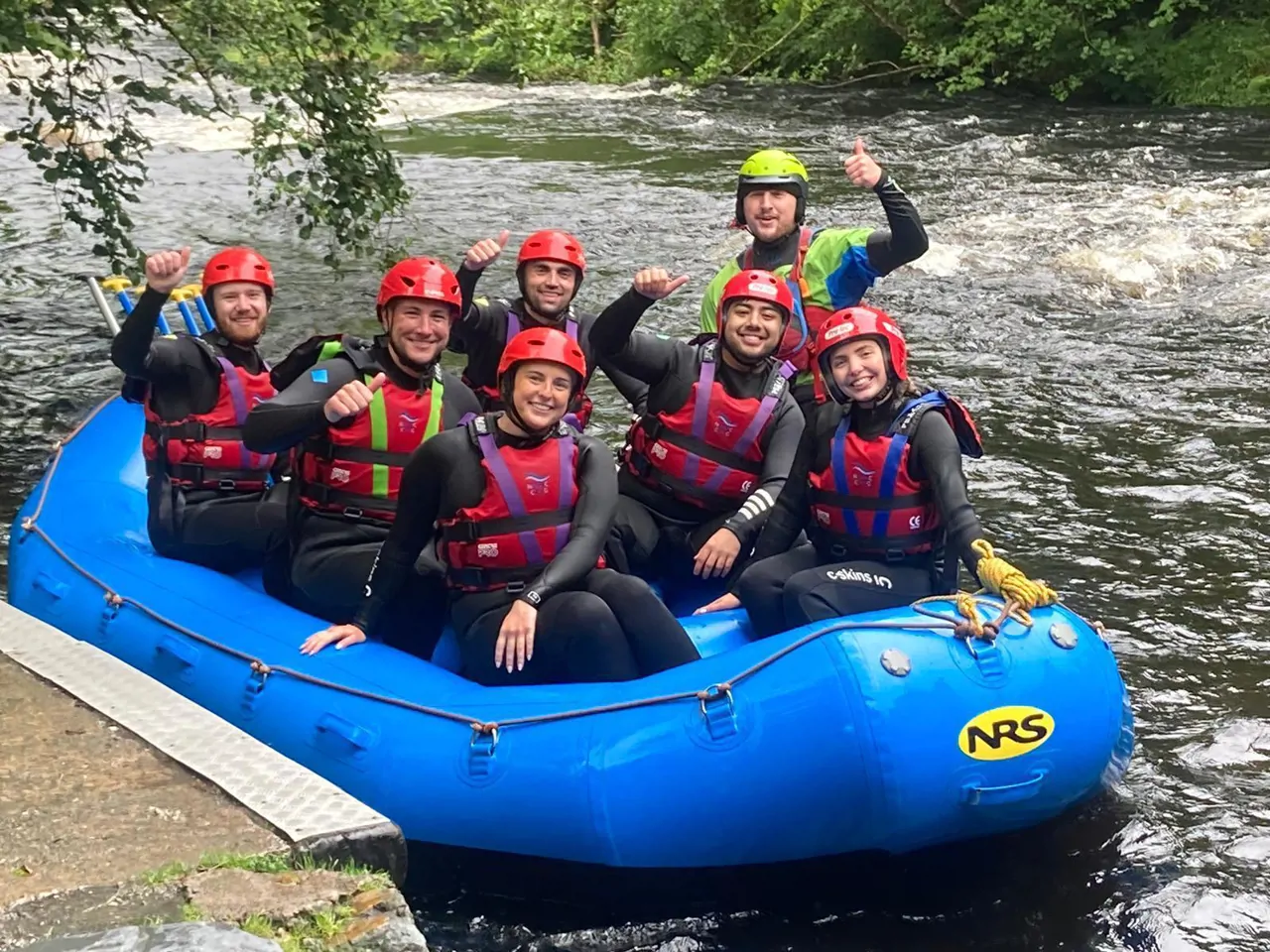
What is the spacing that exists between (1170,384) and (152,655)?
17.1 ft

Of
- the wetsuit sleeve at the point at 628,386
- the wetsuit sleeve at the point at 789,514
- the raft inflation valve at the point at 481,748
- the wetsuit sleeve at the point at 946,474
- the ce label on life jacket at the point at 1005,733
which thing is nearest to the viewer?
the ce label on life jacket at the point at 1005,733

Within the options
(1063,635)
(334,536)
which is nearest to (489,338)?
(334,536)

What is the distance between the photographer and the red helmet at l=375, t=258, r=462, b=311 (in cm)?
407

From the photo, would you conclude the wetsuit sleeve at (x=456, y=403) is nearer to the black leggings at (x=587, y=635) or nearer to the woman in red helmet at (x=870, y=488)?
the black leggings at (x=587, y=635)

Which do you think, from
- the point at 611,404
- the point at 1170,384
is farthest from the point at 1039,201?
the point at 611,404

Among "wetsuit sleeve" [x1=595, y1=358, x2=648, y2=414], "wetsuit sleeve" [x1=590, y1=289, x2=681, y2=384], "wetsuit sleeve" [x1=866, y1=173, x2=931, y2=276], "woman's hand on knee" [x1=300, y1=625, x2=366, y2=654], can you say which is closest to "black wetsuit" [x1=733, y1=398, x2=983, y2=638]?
"wetsuit sleeve" [x1=590, y1=289, x2=681, y2=384]

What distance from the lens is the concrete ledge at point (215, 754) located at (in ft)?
9.83

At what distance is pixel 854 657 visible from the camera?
10.9 feet

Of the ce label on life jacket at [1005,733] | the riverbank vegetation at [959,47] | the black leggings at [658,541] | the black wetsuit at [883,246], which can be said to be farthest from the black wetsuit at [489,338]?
the riverbank vegetation at [959,47]

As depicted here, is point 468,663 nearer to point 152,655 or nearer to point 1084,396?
point 152,655

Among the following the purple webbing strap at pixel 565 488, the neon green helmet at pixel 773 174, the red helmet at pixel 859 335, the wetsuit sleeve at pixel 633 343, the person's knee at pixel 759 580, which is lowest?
the person's knee at pixel 759 580

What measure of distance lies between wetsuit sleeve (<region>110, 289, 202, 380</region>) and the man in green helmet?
1.80 m

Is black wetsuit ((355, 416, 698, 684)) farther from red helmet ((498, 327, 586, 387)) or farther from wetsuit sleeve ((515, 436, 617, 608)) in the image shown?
red helmet ((498, 327, 586, 387))

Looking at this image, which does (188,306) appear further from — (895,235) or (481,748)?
(481,748)
